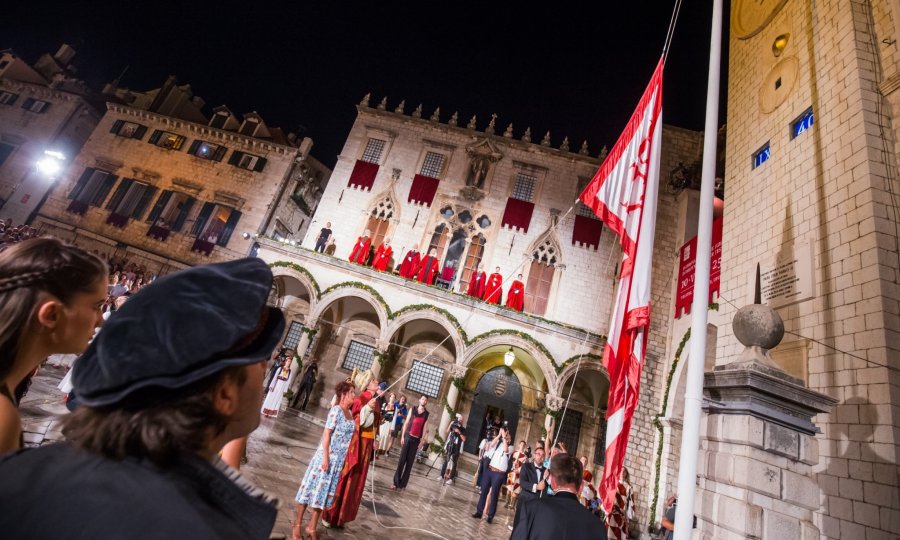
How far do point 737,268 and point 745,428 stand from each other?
6.50 meters

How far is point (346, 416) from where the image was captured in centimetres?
487

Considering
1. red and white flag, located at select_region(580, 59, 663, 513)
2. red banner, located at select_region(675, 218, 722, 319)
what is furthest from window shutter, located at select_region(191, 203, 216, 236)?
red banner, located at select_region(675, 218, 722, 319)

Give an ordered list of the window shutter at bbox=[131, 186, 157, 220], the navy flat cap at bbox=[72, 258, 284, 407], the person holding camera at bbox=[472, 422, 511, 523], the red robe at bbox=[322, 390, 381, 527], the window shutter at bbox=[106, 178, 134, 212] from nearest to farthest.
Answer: the navy flat cap at bbox=[72, 258, 284, 407] < the red robe at bbox=[322, 390, 381, 527] < the person holding camera at bbox=[472, 422, 511, 523] < the window shutter at bbox=[131, 186, 157, 220] < the window shutter at bbox=[106, 178, 134, 212]

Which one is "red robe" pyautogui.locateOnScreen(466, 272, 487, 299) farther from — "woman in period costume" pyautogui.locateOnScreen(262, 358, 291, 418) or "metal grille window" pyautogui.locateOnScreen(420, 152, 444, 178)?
"woman in period costume" pyautogui.locateOnScreen(262, 358, 291, 418)

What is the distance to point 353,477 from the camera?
507 centimetres

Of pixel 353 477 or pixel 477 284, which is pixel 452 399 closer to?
pixel 477 284

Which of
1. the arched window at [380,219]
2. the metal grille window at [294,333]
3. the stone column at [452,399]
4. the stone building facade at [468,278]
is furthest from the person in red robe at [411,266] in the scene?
the metal grille window at [294,333]

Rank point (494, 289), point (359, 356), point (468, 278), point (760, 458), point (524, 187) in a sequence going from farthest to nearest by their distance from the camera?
point (524, 187) < point (468, 278) < point (359, 356) < point (494, 289) < point (760, 458)

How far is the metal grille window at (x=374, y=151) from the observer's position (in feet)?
67.0

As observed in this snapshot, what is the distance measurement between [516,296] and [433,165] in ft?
28.6

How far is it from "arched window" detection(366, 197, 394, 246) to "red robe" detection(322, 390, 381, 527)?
14.3m

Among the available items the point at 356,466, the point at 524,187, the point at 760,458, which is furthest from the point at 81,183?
the point at 760,458

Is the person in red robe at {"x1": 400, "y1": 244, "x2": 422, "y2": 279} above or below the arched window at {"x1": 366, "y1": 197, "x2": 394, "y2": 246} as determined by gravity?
below

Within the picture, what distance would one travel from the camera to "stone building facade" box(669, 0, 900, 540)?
12.3 ft
